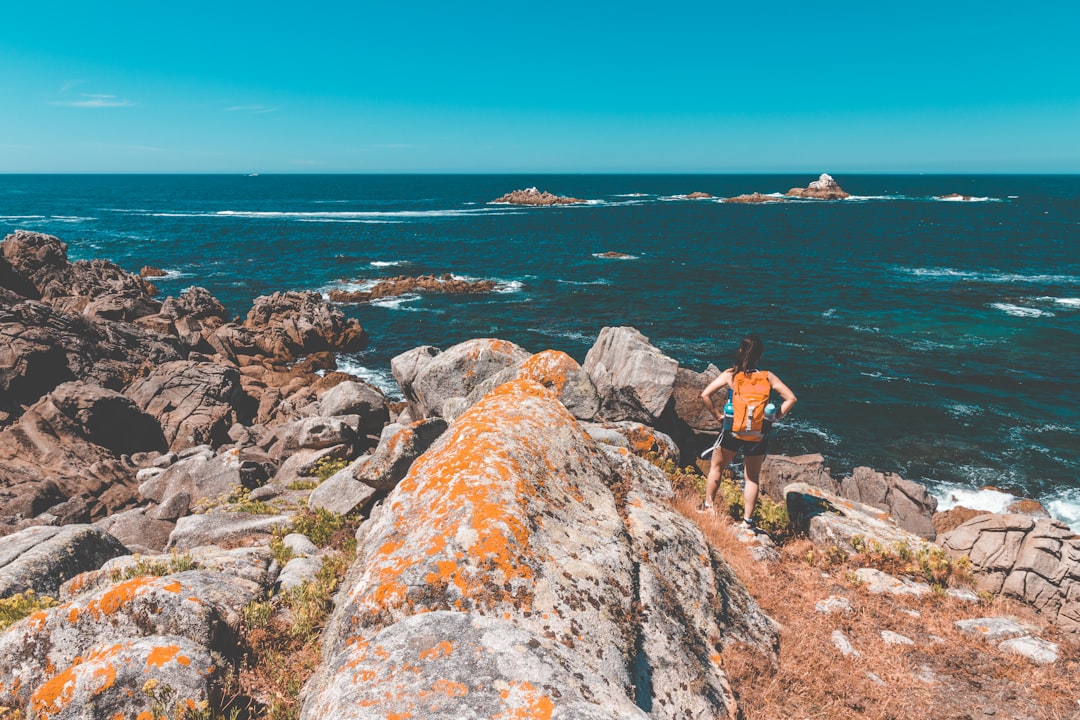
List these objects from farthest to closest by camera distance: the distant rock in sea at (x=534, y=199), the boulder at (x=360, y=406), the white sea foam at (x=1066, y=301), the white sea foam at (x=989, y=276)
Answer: the distant rock in sea at (x=534, y=199), the white sea foam at (x=989, y=276), the white sea foam at (x=1066, y=301), the boulder at (x=360, y=406)

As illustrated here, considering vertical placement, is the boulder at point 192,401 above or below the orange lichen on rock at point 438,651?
below

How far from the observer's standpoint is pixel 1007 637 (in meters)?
7.60

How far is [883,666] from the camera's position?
6773 millimetres

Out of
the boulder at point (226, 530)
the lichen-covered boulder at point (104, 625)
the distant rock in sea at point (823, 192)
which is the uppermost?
the distant rock in sea at point (823, 192)

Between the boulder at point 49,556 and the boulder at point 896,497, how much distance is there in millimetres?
17584

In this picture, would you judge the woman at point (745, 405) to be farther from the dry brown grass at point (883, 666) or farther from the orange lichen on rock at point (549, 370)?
the orange lichen on rock at point (549, 370)

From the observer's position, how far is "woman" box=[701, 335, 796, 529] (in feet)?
29.1

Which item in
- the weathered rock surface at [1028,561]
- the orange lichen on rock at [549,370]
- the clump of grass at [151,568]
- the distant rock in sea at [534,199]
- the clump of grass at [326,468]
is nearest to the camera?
the clump of grass at [151,568]

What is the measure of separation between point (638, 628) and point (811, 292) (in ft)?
166

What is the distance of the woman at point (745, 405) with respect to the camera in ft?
29.1

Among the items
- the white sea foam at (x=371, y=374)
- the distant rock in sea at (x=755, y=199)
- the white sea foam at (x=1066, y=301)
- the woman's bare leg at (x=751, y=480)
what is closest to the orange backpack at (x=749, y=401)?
the woman's bare leg at (x=751, y=480)

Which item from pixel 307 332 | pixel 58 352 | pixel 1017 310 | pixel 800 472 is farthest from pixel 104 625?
pixel 1017 310

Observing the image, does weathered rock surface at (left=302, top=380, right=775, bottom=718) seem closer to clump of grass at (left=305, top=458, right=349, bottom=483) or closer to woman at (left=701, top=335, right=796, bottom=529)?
woman at (left=701, top=335, right=796, bottom=529)

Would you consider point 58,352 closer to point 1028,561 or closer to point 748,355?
point 748,355
